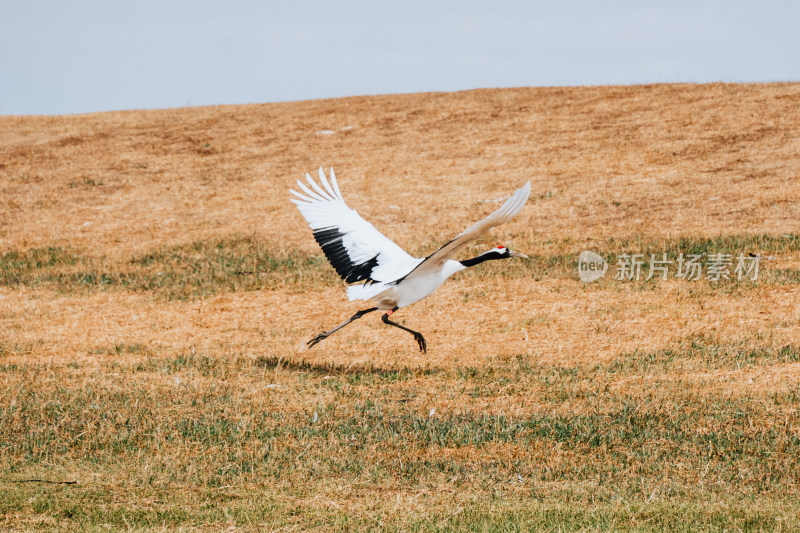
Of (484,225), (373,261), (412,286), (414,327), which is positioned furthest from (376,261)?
(414,327)

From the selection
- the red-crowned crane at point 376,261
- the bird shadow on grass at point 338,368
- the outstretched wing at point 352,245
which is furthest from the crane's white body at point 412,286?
the bird shadow on grass at point 338,368

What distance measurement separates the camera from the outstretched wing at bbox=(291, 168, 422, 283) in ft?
37.4

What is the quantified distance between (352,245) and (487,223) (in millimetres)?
3021

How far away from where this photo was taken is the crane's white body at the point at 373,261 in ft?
36.5

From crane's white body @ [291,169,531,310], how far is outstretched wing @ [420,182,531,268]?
20 mm

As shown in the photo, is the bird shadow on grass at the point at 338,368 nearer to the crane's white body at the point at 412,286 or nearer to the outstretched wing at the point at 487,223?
the crane's white body at the point at 412,286

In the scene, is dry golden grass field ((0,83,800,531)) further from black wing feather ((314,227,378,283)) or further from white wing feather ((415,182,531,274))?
white wing feather ((415,182,531,274))

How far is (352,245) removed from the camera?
467 inches

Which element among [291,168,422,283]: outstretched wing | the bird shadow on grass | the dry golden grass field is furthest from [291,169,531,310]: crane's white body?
the dry golden grass field

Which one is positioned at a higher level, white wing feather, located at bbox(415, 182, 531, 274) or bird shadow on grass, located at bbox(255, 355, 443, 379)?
white wing feather, located at bbox(415, 182, 531, 274)

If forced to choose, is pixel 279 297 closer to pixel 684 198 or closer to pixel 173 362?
pixel 173 362

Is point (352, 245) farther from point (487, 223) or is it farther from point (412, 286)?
point (487, 223)

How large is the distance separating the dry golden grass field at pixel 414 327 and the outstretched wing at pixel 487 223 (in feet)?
5.11

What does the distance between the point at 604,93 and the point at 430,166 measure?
8.98 meters
